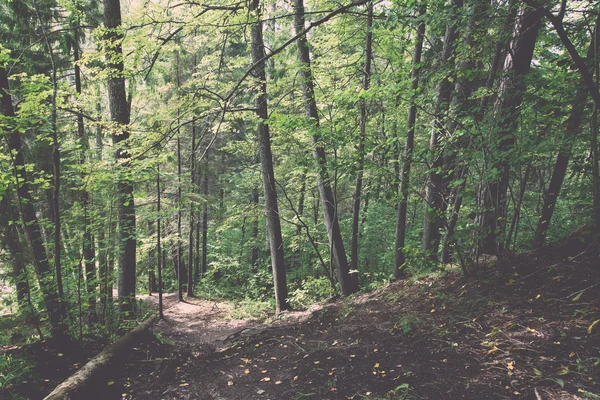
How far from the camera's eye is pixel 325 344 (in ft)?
14.8

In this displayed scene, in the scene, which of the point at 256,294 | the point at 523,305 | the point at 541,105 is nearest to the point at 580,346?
the point at 523,305

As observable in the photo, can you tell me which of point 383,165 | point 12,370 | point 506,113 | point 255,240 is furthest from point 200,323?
point 506,113

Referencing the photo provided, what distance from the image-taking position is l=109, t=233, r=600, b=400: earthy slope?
2475 millimetres

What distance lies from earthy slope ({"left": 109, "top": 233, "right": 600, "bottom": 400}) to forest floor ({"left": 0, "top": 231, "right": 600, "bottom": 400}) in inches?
0.5

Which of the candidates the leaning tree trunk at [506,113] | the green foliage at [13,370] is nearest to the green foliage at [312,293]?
the leaning tree trunk at [506,113]

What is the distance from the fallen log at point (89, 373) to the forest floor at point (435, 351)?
17cm

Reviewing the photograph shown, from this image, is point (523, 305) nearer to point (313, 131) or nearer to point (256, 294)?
point (313, 131)

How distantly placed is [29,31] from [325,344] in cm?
1031

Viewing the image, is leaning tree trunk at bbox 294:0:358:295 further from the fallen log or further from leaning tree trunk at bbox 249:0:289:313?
the fallen log

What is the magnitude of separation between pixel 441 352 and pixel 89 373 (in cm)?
409

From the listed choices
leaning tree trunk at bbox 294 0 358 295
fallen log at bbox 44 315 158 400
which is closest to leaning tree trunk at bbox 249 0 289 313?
leaning tree trunk at bbox 294 0 358 295

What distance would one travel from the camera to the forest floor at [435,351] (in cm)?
249

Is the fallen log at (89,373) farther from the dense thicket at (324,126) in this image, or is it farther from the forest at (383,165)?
the dense thicket at (324,126)

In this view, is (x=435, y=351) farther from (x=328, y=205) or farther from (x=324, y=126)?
(x=328, y=205)
